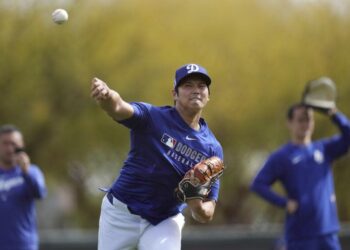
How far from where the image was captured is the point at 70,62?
2544 centimetres

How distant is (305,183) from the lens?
10773 mm

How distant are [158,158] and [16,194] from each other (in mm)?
3735

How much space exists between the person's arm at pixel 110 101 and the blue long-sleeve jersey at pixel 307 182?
4079mm

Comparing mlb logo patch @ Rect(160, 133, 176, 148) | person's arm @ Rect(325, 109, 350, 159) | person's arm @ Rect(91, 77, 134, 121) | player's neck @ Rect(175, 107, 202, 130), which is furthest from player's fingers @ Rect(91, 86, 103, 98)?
person's arm @ Rect(325, 109, 350, 159)

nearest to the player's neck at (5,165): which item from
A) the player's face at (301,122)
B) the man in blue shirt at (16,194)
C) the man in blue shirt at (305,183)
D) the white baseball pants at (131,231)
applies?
the man in blue shirt at (16,194)

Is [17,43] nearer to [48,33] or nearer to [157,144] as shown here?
[48,33]

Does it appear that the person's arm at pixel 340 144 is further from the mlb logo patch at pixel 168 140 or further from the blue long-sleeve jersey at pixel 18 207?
the mlb logo patch at pixel 168 140

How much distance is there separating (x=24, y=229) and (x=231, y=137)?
54.1ft

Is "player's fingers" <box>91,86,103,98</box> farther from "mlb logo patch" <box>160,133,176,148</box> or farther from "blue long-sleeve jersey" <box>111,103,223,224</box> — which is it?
"mlb logo patch" <box>160,133,176,148</box>

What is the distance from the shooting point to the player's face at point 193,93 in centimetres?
751

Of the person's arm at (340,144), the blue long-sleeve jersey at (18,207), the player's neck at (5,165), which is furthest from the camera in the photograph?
the person's arm at (340,144)

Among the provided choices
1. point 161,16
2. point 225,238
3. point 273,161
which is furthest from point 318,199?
point 161,16

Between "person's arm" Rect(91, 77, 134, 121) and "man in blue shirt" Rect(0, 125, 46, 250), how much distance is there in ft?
12.9

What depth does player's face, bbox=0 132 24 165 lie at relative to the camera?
10.8 meters
